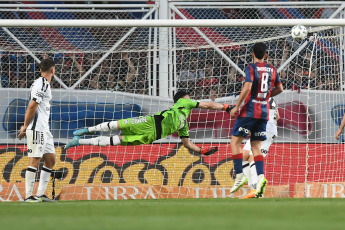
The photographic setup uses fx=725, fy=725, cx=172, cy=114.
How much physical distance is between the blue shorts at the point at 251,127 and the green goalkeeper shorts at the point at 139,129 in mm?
1880

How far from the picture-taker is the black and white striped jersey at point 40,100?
9164 millimetres

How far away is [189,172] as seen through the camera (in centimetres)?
1246

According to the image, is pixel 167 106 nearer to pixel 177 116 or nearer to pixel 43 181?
pixel 177 116

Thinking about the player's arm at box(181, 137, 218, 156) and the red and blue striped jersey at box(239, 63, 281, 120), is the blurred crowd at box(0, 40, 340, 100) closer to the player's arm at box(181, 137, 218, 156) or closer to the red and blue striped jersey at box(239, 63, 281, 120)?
the player's arm at box(181, 137, 218, 156)

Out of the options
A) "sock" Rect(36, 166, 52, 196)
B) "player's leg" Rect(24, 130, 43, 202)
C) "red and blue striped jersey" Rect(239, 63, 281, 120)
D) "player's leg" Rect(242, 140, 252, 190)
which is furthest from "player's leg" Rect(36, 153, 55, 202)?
"player's leg" Rect(242, 140, 252, 190)

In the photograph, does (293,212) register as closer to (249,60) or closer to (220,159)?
(220,159)

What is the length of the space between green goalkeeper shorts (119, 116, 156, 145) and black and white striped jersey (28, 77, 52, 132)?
1673mm

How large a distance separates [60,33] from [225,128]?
389cm

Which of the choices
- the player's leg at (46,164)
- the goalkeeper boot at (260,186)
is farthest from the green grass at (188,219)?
the player's leg at (46,164)

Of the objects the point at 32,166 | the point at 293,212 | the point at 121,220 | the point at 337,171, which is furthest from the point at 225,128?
the point at 121,220

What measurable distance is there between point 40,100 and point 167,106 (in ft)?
13.3

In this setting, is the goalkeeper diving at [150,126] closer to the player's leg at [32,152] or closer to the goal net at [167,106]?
the player's leg at [32,152]

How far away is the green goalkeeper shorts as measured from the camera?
10.8 meters

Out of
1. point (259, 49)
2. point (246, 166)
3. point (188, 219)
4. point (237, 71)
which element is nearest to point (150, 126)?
point (246, 166)
